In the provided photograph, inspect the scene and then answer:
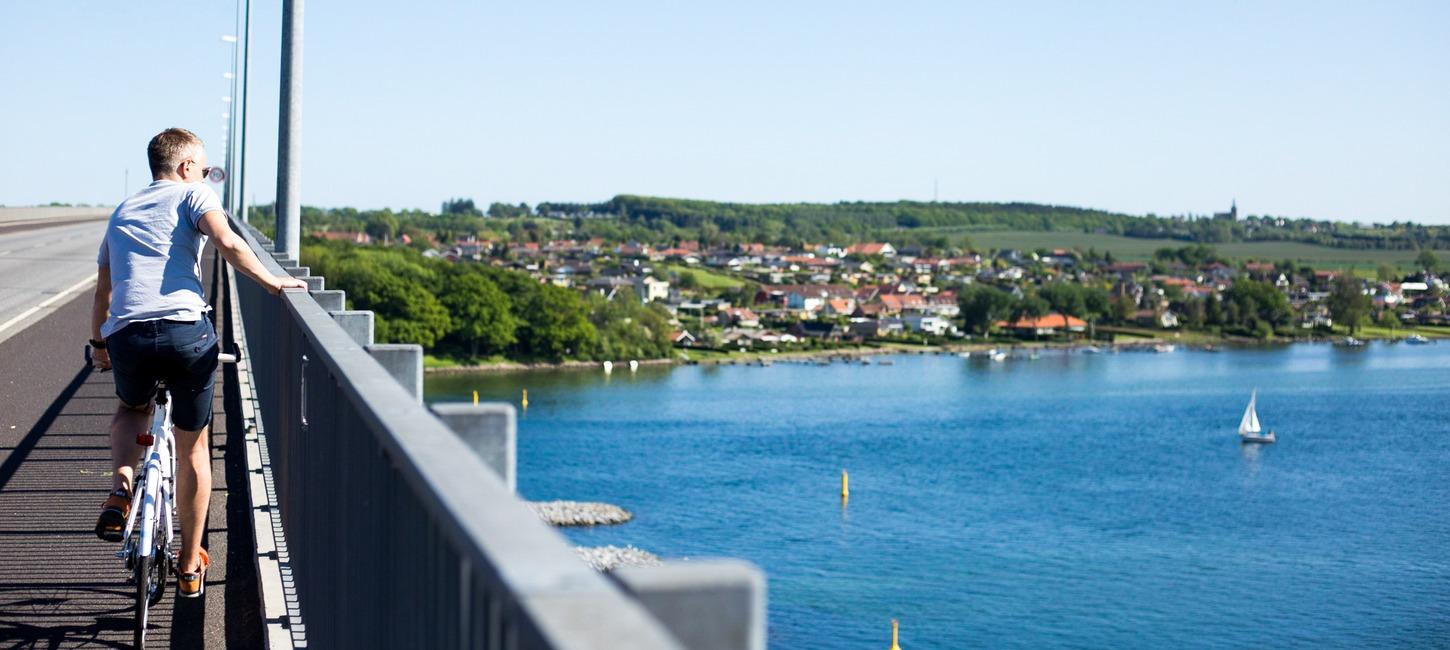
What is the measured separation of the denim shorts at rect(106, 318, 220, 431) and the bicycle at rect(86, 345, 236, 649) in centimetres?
6

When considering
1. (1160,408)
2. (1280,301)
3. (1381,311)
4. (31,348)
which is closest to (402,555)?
(31,348)

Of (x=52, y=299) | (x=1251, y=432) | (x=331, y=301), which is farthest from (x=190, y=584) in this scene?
(x=1251, y=432)

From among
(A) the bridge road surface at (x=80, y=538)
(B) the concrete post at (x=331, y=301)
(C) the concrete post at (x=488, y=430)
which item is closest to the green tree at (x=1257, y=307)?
(A) the bridge road surface at (x=80, y=538)

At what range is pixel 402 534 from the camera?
2551mm

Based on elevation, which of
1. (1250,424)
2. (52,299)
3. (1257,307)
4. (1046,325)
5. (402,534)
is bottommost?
(1250,424)

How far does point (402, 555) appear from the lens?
2555 mm

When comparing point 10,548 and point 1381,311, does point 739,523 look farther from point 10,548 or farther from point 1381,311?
point 1381,311

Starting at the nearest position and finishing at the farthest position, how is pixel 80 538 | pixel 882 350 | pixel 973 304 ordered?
pixel 80 538 < pixel 882 350 < pixel 973 304

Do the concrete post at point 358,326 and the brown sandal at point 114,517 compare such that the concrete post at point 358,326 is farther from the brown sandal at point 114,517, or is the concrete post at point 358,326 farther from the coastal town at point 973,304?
the coastal town at point 973,304

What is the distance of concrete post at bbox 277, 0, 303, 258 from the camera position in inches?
336

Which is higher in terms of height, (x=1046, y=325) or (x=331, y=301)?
(x=331, y=301)

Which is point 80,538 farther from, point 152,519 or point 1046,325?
point 1046,325

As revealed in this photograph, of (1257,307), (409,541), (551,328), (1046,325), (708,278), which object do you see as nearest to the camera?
(409,541)

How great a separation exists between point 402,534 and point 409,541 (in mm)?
92
